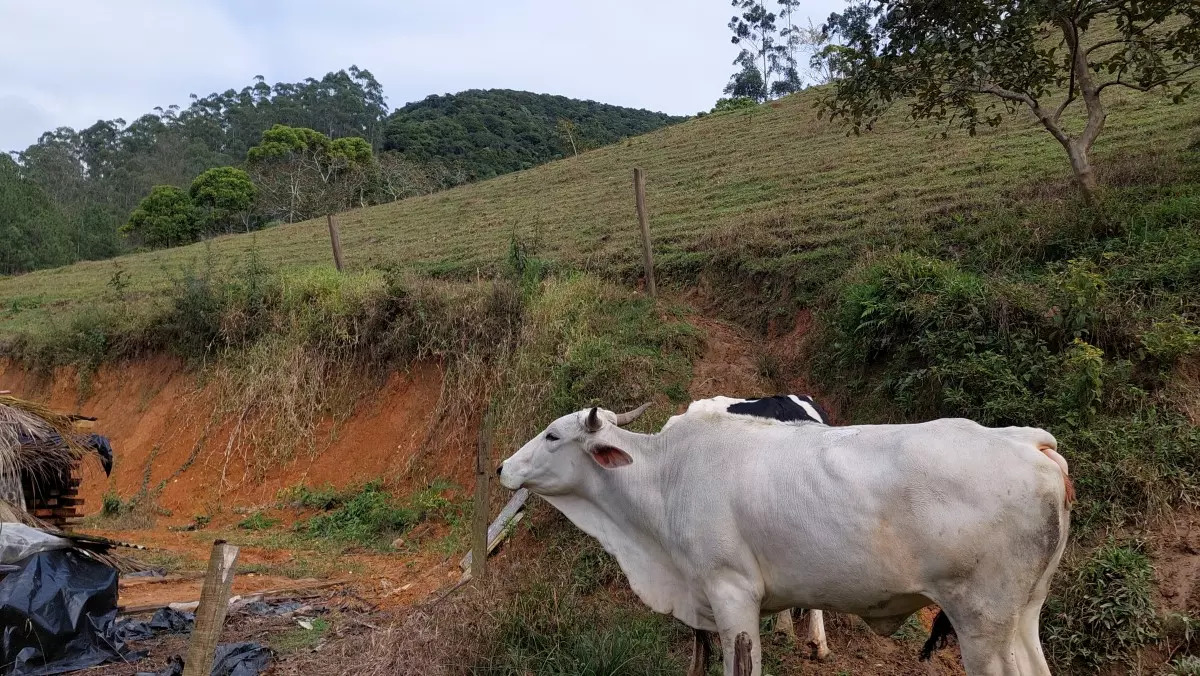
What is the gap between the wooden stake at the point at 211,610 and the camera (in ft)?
13.8

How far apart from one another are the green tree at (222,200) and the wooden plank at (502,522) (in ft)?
111

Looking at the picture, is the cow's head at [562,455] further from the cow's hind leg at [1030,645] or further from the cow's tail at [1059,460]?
the cow's hind leg at [1030,645]

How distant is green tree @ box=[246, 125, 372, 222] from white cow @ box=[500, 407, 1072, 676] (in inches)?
1407

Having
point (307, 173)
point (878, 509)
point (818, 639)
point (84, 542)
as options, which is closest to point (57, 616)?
point (84, 542)

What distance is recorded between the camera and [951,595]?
3.88 meters

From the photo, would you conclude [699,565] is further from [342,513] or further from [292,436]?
[292,436]

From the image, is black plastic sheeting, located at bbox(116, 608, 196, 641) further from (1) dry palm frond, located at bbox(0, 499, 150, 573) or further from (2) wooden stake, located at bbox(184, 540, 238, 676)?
(2) wooden stake, located at bbox(184, 540, 238, 676)

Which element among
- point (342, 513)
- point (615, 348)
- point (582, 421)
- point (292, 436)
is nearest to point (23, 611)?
point (582, 421)

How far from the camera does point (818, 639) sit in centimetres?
564

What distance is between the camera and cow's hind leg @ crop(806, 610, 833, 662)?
5.63m

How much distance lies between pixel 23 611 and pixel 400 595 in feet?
9.56

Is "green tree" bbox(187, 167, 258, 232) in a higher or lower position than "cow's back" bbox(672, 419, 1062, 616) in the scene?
higher

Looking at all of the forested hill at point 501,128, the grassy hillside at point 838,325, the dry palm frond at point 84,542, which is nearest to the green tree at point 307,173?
the forested hill at point 501,128

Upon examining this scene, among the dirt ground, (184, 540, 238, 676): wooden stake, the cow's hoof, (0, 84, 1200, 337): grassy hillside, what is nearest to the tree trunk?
(0, 84, 1200, 337): grassy hillside
